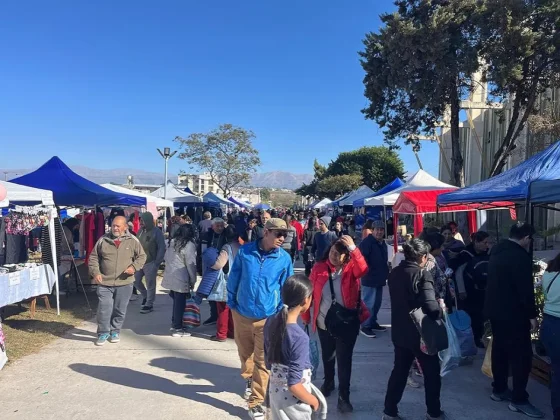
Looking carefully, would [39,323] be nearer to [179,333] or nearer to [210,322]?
[179,333]

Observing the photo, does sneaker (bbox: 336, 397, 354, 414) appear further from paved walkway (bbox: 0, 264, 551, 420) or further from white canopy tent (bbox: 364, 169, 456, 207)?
white canopy tent (bbox: 364, 169, 456, 207)

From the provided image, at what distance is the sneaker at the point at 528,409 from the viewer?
11.9ft

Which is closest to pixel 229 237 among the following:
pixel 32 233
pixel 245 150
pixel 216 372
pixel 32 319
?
pixel 216 372

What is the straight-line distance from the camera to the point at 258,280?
3623 millimetres

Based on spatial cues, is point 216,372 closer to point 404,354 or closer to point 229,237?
point 229,237

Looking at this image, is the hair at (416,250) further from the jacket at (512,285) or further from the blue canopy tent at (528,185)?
the blue canopy tent at (528,185)

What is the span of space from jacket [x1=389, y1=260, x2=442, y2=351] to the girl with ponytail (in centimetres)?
115

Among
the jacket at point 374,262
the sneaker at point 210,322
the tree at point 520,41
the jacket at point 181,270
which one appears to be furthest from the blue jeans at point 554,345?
the tree at point 520,41

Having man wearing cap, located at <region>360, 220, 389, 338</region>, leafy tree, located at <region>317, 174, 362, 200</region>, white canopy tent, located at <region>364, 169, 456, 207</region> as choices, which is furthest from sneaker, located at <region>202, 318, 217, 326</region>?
leafy tree, located at <region>317, 174, 362, 200</region>

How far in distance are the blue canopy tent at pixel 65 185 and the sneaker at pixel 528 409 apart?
7.59m

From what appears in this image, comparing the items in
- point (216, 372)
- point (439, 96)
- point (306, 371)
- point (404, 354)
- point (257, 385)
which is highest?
point (439, 96)

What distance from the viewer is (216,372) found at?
4664 millimetres

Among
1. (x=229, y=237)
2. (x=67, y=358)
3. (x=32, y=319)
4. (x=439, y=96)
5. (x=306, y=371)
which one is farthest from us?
(x=439, y=96)

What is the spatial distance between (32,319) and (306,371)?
581cm
